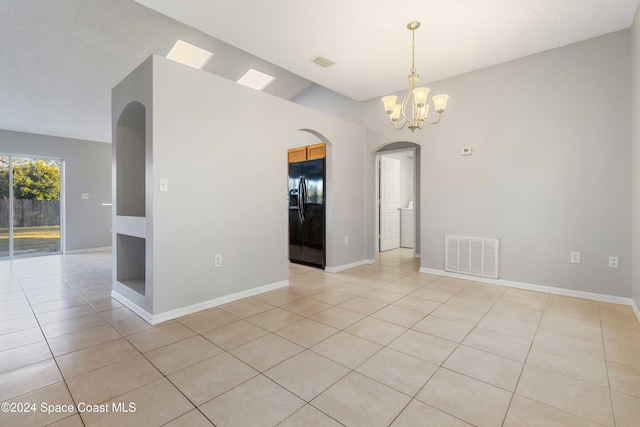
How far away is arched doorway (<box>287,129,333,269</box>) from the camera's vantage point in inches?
181

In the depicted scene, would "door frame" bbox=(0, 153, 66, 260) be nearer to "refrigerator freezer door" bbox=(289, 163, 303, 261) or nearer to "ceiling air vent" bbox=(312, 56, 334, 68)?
"refrigerator freezer door" bbox=(289, 163, 303, 261)

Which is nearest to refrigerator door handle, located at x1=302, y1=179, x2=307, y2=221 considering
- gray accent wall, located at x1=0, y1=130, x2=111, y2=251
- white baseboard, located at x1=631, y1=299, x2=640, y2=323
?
white baseboard, located at x1=631, y1=299, x2=640, y2=323

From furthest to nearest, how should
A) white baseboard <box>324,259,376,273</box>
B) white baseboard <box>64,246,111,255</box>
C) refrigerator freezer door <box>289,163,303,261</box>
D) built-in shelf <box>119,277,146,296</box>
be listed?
white baseboard <box>64,246,111,255</box> → refrigerator freezer door <box>289,163,303,261</box> → white baseboard <box>324,259,376,273</box> → built-in shelf <box>119,277,146,296</box>

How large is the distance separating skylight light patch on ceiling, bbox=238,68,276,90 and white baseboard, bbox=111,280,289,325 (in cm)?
386

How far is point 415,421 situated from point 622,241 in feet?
10.8

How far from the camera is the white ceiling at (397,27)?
2.67 metres

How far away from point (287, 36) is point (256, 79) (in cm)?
253

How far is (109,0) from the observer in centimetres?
314

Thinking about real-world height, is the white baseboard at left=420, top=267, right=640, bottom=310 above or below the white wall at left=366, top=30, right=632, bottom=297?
below

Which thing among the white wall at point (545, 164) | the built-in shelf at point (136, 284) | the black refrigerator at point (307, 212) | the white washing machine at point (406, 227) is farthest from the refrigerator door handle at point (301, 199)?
the white washing machine at point (406, 227)

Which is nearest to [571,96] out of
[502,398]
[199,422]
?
[502,398]

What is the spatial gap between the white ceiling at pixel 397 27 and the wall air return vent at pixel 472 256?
2358mm

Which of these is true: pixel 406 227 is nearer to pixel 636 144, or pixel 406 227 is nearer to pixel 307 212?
pixel 307 212

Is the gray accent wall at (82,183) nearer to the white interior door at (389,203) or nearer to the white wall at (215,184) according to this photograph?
the white wall at (215,184)
